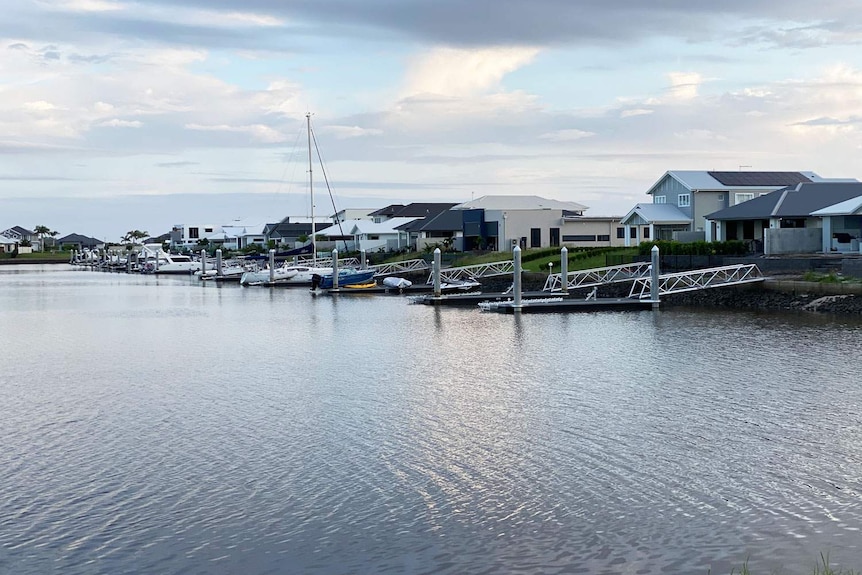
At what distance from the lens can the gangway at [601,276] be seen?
5953 cm

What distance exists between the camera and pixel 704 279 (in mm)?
56531

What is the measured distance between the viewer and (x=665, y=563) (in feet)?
44.0

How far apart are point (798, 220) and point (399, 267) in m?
36.9

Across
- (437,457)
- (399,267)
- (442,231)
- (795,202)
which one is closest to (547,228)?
(442,231)

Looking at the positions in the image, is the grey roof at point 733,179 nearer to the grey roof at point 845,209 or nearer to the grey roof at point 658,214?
the grey roof at point 658,214

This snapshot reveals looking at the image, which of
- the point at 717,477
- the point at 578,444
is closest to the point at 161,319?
the point at 578,444

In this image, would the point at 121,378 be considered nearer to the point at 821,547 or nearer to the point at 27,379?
the point at 27,379

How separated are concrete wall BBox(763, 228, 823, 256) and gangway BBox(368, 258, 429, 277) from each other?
33334 millimetres

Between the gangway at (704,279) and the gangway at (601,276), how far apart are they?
1.93 meters

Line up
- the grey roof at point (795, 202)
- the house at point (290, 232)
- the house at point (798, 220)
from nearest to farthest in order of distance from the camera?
the house at point (798, 220) → the grey roof at point (795, 202) → the house at point (290, 232)

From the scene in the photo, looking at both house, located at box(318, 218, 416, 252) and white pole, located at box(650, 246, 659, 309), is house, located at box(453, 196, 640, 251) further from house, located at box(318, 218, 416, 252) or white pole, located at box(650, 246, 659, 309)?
white pole, located at box(650, 246, 659, 309)

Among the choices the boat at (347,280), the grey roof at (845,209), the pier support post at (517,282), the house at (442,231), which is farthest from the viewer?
the house at (442,231)

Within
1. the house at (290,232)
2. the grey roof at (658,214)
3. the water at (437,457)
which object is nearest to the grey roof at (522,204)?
the grey roof at (658,214)

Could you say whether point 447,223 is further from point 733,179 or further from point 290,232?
point 290,232
